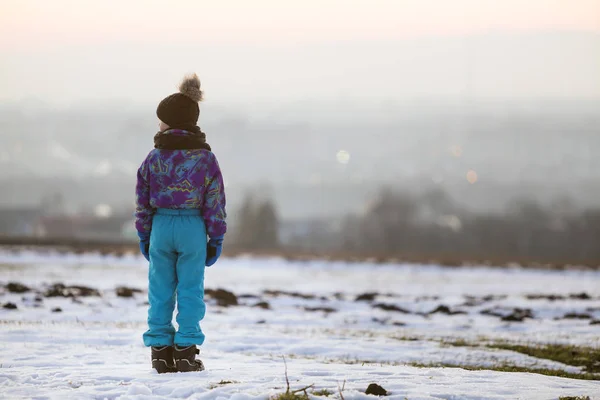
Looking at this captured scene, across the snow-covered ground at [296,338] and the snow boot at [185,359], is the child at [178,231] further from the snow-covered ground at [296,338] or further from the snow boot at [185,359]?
the snow-covered ground at [296,338]

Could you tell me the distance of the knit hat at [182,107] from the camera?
8.09 metres

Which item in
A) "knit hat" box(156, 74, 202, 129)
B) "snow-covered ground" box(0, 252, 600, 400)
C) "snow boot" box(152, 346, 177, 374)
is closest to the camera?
"snow-covered ground" box(0, 252, 600, 400)

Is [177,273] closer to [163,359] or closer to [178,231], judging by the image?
[178,231]

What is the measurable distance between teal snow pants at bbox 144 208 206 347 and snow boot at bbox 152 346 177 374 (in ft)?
0.22

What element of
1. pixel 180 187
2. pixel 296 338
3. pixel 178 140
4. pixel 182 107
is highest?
pixel 182 107

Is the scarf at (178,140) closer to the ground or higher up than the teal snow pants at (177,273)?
higher up

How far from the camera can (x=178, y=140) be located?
7.97 meters

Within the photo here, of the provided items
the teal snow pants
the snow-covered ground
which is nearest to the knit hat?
the teal snow pants

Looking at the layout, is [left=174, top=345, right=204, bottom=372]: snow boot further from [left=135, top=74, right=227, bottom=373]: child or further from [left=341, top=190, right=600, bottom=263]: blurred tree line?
[left=341, top=190, right=600, bottom=263]: blurred tree line

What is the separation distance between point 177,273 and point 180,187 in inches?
37.0

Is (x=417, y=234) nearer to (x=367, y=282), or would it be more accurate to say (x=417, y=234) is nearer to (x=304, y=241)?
(x=304, y=241)

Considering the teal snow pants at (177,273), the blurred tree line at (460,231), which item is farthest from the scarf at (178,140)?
the blurred tree line at (460,231)

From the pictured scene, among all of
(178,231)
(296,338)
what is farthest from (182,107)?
(296,338)

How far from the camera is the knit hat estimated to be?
26.5 feet
